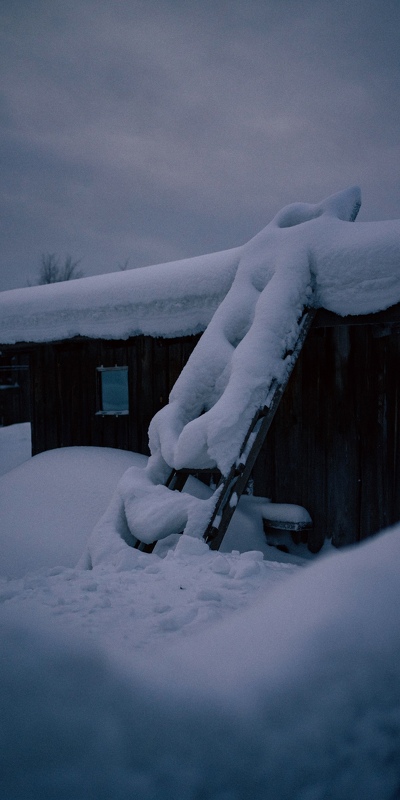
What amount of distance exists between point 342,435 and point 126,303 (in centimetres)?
320

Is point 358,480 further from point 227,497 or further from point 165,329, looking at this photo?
point 165,329

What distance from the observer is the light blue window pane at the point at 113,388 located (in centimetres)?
724

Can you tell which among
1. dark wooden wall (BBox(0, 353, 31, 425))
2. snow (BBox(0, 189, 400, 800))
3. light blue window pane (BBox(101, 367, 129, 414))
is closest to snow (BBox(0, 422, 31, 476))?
dark wooden wall (BBox(0, 353, 31, 425))

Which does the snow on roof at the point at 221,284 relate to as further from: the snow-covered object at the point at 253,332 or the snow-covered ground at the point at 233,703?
the snow-covered ground at the point at 233,703

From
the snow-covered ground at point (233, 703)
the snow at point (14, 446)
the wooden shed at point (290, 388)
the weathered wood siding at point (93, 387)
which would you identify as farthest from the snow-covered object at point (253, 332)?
the snow at point (14, 446)

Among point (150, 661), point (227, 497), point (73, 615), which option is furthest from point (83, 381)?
point (150, 661)

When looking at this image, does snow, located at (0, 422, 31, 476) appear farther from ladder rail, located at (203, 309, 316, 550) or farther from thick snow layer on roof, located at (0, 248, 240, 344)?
ladder rail, located at (203, 309, 316, 550)

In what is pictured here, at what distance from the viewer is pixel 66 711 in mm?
870

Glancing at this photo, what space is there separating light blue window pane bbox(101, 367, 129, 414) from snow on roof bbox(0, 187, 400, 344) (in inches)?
38.2

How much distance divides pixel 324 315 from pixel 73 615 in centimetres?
376

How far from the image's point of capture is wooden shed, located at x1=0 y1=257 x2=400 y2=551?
5.00 meters

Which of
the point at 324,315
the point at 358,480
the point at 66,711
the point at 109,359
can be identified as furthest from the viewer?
the point at 109,359

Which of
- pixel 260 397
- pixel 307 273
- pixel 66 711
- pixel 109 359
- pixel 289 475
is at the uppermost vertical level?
pixel 307 273

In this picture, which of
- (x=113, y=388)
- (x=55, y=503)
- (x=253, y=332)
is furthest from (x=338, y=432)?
(x=113, y=388)
